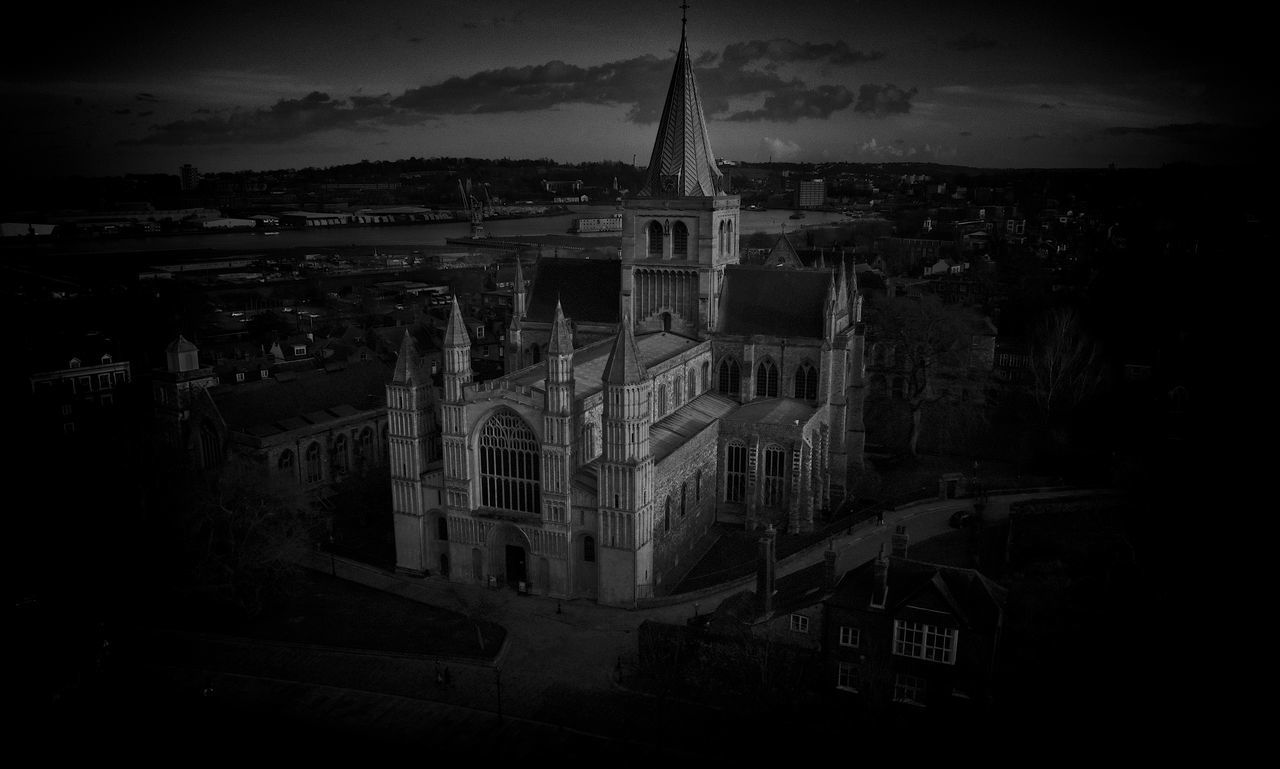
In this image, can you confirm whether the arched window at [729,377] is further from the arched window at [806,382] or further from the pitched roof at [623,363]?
the pitched roof at [623,363]

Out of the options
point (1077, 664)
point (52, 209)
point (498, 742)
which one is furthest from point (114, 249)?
point (1077, 664)

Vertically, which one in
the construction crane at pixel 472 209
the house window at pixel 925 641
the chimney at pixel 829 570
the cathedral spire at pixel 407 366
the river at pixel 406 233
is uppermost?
the construction crane at pixel 472 209

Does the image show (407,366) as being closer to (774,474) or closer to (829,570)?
(774,474)

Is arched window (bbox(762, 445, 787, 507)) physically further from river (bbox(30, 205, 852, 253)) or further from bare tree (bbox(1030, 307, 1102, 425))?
river (bbox(30, 205, 852, 253))

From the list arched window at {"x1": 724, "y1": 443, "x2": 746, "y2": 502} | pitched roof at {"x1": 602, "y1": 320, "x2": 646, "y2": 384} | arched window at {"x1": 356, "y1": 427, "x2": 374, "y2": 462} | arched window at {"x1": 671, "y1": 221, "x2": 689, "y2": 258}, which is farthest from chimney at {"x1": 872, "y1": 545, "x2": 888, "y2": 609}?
arched window at {"x1": 356, "y1": 427, "x2": 374, "y2": 462}

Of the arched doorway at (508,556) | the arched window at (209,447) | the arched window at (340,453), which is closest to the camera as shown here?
the arched doorway at (508,556)

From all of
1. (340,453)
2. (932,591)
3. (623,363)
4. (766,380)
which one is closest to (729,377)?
(766,380)

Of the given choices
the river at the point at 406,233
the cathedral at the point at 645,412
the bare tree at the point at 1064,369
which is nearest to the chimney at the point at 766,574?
the cathedral at the point at 645,412
